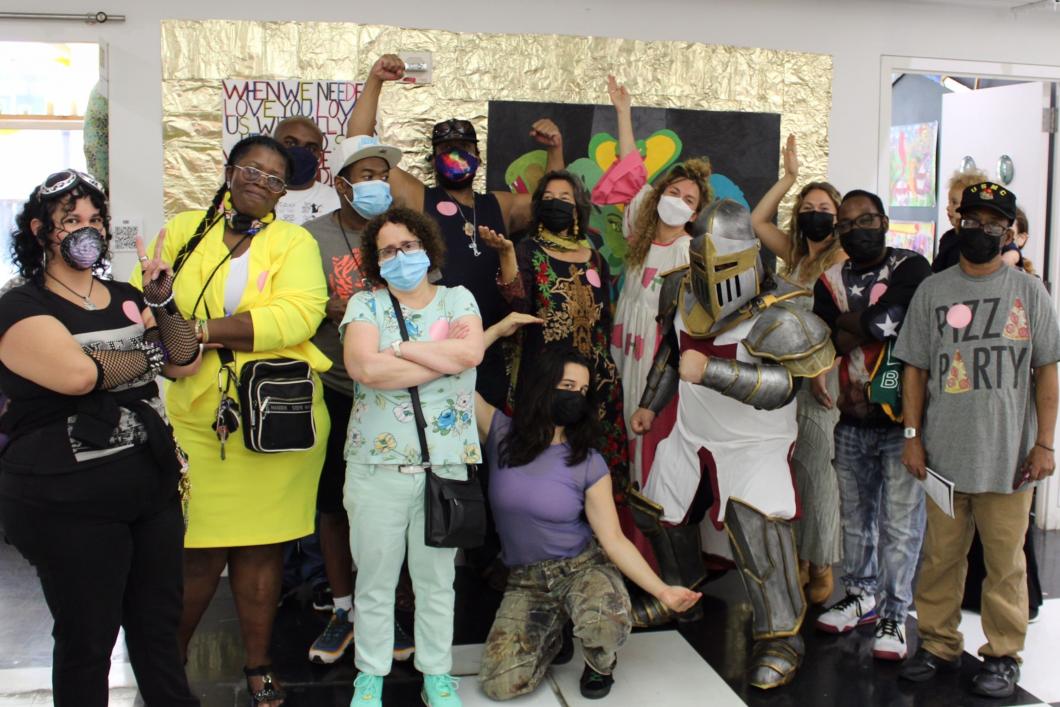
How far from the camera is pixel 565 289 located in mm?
3691

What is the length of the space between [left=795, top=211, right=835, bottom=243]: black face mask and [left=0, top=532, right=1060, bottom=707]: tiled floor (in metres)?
1.56

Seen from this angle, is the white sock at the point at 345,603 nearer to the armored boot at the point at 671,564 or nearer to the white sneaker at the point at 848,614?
the armored boot at the point at 671,564

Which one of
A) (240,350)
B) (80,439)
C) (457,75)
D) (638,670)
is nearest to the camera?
(80,439)

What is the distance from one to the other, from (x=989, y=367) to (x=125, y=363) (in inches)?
100

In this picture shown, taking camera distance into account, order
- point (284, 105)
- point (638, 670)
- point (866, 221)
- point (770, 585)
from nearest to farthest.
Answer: point (770, 585), point (638, 670), point (866, 221), point (284, 105)

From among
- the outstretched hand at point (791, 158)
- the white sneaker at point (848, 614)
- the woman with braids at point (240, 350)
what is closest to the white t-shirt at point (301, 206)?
the woman with braids at point (240, 350)

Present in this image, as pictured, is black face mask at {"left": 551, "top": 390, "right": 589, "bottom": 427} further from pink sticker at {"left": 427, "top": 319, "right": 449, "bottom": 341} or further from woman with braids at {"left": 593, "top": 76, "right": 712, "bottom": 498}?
woman with braids at {"left": 593, "top": 76, "right": 712, "bottom": 498}

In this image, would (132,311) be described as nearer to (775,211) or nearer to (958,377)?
(958,377)

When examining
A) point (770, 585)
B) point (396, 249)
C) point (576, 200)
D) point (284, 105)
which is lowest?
point (770, 585)

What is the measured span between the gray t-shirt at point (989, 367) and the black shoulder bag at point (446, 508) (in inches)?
61.2

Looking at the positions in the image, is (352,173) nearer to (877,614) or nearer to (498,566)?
(498,566)

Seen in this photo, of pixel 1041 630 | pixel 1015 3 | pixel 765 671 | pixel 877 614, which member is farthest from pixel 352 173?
pixel 1015 3

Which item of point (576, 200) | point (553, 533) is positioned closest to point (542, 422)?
point (553, 533)

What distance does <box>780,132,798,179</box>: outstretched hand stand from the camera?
4.49m
